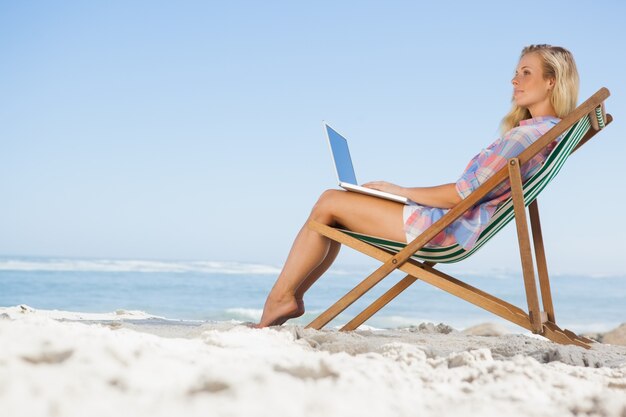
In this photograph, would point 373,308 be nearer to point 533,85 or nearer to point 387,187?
point 387,187

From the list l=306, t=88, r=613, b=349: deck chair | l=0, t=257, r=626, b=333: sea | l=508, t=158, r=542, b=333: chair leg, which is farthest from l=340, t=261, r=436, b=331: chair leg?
l=0, t=257, r=626, b=333: sea

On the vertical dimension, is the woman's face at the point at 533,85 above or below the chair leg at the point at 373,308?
above

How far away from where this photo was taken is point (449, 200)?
3.16 metres

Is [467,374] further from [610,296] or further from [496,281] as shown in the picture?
[496,281]

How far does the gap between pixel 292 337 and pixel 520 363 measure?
106 centimetres

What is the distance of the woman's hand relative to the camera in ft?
10.6

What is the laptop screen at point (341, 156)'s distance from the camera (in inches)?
128

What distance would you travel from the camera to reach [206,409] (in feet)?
5.11

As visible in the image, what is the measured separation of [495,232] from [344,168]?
791mm

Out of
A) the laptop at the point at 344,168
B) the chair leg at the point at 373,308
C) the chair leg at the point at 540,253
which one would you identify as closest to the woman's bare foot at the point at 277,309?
the chair leg at the point at 373,308

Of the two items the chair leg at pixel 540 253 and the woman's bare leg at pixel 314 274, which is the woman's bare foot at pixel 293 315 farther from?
the chair leg at pixel 540 253

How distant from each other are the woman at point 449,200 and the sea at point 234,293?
4893 mm

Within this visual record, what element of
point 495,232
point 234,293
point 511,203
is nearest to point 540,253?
point 495,232

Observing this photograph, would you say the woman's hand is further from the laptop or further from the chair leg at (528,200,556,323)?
the chair leg at (528,200,556,323)
